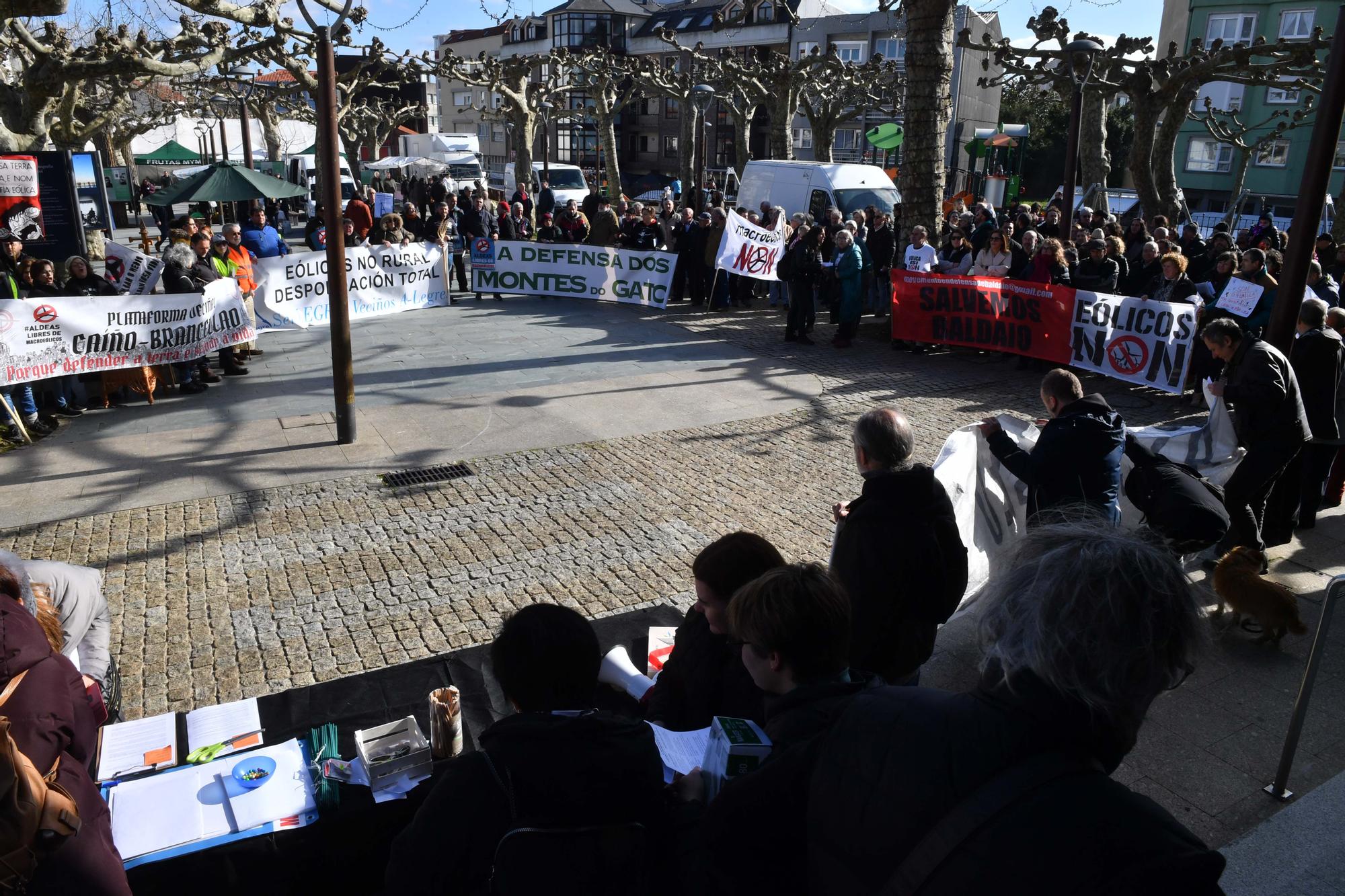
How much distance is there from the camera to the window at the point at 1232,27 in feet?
140

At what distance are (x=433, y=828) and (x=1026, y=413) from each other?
9363 millimetres

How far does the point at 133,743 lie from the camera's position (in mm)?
3357

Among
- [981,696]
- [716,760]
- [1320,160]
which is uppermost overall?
[1320,160]

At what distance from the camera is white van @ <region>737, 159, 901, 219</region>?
67.7 ft

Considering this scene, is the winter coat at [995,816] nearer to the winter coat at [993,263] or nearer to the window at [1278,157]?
the winter coat at [993,263]

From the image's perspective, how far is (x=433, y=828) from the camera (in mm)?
2002

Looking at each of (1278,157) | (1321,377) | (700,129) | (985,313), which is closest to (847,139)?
(1278,157)

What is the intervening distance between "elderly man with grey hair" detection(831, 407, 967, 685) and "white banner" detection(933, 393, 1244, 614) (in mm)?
1635

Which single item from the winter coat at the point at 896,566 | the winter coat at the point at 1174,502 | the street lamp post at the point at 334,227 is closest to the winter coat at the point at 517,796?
the winter coat at the point at 896,566

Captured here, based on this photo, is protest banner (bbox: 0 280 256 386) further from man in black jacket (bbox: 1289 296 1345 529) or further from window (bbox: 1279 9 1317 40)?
window (bbox: 1279 9 1317 40)

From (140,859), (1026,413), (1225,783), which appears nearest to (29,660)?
(140,859)

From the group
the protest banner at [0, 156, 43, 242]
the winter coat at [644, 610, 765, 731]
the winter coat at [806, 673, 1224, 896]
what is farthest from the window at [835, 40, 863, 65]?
the winter coat at [806, 673, 1224, 896]

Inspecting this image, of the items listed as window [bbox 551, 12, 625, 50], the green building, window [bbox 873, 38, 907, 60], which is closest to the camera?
the green building

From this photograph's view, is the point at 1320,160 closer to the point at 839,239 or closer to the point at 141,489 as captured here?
the point at 839,239
